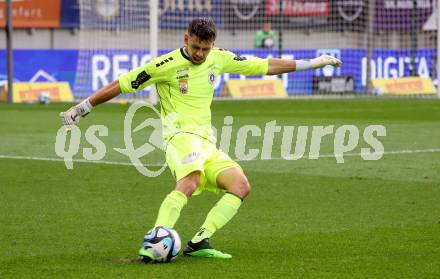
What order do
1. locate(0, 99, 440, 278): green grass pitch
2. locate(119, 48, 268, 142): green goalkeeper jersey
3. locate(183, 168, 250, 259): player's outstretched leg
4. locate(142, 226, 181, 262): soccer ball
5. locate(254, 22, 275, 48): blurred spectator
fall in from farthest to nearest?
locate(254, 22, 275, 48): blurred spectator < locate(119, 48, 268, 142): green goalkeeper jersey < locate(183, 168, 250, 259): player's outstretched leg < locate(142, 226, 181, 262): soccer ball < locate(0, 99, 440, 278): green grass pitch

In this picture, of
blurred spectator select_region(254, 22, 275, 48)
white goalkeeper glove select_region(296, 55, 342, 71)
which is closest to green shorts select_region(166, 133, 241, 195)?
white goalkeeper glove select_region(296, 55, 342, 71)

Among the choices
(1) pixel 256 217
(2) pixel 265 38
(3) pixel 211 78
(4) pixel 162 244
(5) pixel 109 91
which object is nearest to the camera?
(4) pixel 162 244

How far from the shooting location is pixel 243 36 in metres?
34.8

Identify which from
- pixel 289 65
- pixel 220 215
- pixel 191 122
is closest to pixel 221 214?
pixel 220 215

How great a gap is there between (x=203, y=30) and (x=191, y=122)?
0.77 meters

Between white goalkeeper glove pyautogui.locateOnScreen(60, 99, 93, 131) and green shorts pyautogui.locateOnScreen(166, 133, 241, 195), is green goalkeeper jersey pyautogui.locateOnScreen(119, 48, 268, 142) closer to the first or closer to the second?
green shorts pyautogui.locateOnScreen(166, 133, 241, 195)

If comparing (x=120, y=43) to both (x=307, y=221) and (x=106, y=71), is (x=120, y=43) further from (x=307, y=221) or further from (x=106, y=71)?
(x=307, y=221)

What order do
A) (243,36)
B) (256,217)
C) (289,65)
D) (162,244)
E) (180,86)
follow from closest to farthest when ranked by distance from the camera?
(162,244) → (180,86) → (289,65) → (256,217) → (243,36)

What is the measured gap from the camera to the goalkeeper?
787 centimetres

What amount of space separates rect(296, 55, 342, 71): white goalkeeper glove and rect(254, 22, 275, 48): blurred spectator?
24708mm

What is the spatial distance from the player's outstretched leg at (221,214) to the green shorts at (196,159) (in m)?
0.07

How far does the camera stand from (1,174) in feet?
44.1

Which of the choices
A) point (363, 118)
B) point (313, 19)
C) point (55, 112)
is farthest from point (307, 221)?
point (313, 19)

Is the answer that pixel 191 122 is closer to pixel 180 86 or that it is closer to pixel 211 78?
pixel 180 86
